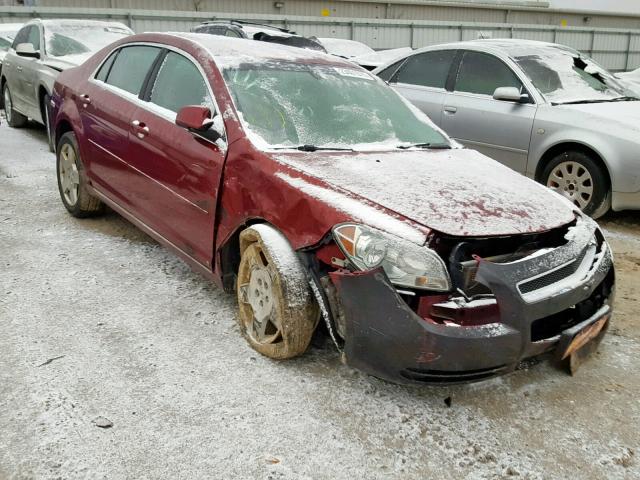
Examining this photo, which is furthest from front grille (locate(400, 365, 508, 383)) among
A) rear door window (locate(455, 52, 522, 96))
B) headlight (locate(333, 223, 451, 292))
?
rear door window (locate(455, 52, 522, 96))

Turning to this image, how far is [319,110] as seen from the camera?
11.3ft

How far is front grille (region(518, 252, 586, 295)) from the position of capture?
243cm

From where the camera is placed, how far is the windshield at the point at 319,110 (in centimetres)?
326

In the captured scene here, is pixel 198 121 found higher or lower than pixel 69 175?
higher

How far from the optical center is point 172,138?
3.50 metres

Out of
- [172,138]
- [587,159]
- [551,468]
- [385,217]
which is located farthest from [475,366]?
[587,159]

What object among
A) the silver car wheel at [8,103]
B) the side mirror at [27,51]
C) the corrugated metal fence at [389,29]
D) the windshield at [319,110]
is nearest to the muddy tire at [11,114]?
the silver car wheel at [8,103]

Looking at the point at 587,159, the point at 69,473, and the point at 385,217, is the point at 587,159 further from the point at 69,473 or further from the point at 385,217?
the point at 69,473

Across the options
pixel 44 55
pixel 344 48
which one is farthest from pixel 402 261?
pixel 344 48

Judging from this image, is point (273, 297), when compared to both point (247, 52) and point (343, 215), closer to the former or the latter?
point (343, 215)

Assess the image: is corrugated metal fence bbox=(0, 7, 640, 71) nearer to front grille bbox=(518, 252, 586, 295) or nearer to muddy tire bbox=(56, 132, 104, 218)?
muddy tire bbox=(56, 132, 104, 218)

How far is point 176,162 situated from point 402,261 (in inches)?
64.6

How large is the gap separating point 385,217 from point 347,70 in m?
1.80

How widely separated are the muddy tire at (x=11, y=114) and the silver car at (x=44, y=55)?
183 mm
